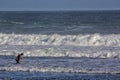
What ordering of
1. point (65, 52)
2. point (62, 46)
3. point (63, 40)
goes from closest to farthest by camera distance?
point (65, 52) < point (62, 46) < point (63, 40)

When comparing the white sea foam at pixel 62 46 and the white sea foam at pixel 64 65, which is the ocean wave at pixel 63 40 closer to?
the white sea foam at pixel 62 46

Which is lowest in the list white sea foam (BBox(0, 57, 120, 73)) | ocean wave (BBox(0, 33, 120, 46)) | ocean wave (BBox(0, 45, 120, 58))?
white sea foam (BBox(0, 57, 120, 73))

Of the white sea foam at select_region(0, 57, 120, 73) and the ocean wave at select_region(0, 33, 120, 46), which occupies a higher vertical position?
the ocean wave at select_region(0, 33, 120, 46)

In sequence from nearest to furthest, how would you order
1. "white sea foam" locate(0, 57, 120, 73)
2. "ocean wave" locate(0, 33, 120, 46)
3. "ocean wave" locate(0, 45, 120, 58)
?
1. "white sea foam" locate(0, 57, 120, 73)
2. "ocean wave" locate(0, 45, 120, 58)
3. "ocean wave" locate(0, 33, 120, 46)

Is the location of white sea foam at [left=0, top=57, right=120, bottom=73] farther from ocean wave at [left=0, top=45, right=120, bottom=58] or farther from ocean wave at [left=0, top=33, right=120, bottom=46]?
ocean wave at [left=0, top=33, right=120, bottom=46]

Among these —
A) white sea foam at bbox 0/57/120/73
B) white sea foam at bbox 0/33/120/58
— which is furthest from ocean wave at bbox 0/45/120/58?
white sea foam at bbox 0/57/120/73

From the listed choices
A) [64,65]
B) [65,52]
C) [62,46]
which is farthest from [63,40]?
[64,65]

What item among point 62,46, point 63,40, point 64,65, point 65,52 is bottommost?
point 64,65

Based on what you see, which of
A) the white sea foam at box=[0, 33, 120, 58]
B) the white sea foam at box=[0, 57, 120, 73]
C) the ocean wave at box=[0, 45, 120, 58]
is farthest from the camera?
the white sea foam at box=[0, 33, 120, 58]

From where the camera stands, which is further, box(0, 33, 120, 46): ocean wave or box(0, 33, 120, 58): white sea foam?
box(0, 33, 120, 46): ocean wave

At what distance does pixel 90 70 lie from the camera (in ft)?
80.9

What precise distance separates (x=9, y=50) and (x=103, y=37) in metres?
9.90

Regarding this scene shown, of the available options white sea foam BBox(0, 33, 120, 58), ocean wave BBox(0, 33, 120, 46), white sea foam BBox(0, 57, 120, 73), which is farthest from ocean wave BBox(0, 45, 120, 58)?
ocean wave BBox(0, 33, 120, 46)

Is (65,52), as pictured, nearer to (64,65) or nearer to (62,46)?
(62,46)
